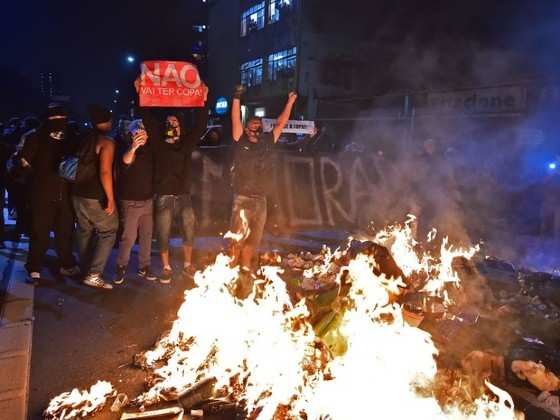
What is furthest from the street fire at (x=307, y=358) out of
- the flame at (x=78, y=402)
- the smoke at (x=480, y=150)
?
the smoke at (x=480, y=150)

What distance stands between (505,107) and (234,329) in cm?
1361

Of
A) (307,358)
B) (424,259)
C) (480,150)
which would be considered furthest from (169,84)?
(307,358)

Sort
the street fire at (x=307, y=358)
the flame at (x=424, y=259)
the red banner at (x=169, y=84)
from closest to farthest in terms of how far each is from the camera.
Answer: the street fire at (x=307, y=358) → the flame at (x=424, y=259) → the red banner at (x=169, y=84)

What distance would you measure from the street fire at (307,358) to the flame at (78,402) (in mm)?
35

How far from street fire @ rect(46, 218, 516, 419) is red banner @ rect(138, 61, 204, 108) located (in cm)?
682

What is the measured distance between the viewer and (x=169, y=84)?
11.3m

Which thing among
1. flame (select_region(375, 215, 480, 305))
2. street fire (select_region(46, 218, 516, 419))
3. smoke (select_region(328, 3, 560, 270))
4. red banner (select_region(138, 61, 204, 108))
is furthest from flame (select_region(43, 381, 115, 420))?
red banner (select_region(138, 61, 204, 108))

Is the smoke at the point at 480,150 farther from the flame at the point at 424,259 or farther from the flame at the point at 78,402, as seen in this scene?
the flame at the point at 78,402

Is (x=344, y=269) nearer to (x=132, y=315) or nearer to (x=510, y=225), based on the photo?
(x=132, y=315)

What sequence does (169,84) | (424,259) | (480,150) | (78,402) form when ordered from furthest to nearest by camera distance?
1. (480,150)
2. (169,84)
3. (424,259)
4. (78,402)

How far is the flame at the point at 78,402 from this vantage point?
3.29 m

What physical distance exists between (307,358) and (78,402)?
1.67 m

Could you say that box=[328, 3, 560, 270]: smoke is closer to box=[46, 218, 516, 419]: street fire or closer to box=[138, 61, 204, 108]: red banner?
box=[138, 61, 204, 108]: red banner

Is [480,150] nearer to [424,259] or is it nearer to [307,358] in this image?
[424,259]
